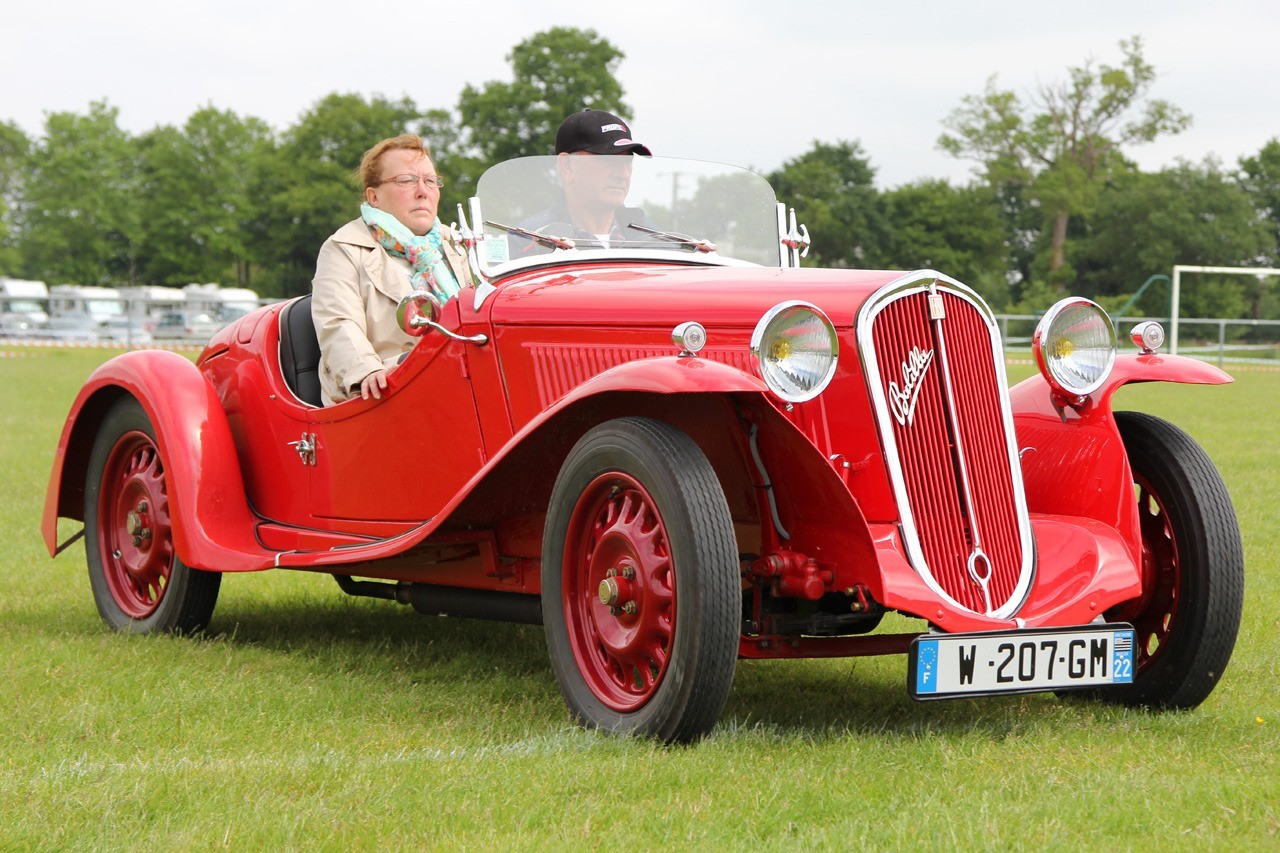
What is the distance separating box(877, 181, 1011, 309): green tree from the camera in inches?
2438

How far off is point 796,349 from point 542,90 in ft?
202

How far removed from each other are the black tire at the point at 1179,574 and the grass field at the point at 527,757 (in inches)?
4.9

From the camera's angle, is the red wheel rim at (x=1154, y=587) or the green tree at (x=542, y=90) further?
the green tree at (x=542, y=90)

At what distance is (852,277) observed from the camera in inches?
167

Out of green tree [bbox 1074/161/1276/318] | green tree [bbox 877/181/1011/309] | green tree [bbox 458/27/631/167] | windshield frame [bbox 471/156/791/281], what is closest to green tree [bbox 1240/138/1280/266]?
green tree [bbox 1074/161/1276/318]

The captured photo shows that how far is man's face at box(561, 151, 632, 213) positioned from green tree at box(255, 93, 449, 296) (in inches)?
2484

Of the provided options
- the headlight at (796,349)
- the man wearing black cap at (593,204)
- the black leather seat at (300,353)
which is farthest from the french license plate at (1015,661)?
the black leather seat at (300,353)

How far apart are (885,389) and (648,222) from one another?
1.57m

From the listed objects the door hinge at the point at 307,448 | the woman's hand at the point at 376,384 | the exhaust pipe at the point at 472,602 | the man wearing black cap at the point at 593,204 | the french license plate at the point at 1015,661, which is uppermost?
the man wearing black cap at the point at 593,204

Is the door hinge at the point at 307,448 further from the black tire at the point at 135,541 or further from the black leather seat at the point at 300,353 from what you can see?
the black tire at the point at 135,541

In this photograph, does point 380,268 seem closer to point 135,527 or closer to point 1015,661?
point 135,527

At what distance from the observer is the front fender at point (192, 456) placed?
5598mm

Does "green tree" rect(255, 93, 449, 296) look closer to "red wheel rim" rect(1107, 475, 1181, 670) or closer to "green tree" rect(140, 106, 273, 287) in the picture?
"green tree" rect(140, 106, 273, 287)

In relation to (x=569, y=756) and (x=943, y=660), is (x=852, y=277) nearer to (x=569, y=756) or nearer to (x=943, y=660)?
(x=943, y=660)
